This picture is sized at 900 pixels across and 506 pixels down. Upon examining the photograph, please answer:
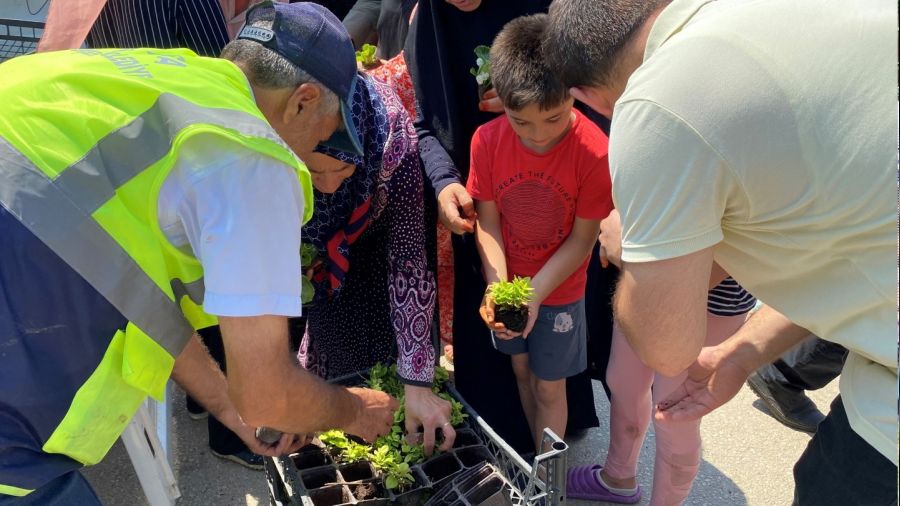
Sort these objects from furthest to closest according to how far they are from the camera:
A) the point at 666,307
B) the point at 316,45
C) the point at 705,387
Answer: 1. the point at 705,387
2. the point at 316,45
3. the point at 666,307

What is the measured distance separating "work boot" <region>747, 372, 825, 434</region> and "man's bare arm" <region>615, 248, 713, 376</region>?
6.00 ft

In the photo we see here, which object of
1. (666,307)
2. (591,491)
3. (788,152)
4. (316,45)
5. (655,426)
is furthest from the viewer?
(591,491)

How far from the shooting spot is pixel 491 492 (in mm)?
A: 1766

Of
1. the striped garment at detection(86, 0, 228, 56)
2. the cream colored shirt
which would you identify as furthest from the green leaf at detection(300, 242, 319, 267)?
the cream colored shirt

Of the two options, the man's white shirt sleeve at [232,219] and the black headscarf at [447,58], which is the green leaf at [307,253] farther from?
the man's white shirt sleeve at [232,219]

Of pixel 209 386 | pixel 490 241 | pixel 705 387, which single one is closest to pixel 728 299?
pixel 705 387

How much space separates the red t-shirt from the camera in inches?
90.7

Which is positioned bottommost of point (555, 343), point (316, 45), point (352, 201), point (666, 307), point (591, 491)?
point (591, 491)

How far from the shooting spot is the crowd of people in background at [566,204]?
47.8 inches

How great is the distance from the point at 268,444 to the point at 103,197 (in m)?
0.85

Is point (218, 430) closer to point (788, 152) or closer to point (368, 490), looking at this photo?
point (368, 490)

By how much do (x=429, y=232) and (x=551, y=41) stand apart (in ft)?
2.97

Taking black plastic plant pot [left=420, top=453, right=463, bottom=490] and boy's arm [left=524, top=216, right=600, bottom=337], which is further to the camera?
boy's arm [left=524, top=216, right=600, bottom=337]

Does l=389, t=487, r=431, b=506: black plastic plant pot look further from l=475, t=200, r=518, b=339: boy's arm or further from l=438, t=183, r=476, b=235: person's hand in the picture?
l=438, t=183, r=476, b=235: person's hand
